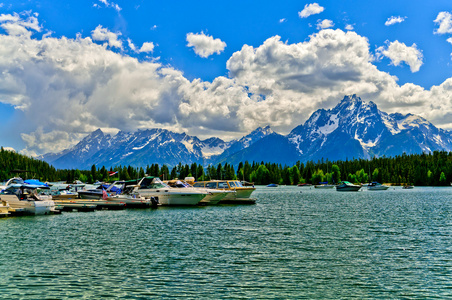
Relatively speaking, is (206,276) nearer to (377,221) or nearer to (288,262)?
(288,262)

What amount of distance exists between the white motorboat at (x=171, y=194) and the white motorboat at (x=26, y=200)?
20.9 meters

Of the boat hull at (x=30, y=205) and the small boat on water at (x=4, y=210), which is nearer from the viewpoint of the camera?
the small boat on water at (x=4, y=210)

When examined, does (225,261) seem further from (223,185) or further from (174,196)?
(223,185)

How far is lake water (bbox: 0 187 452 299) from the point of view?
22.6 meters

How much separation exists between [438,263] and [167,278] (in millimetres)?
19081

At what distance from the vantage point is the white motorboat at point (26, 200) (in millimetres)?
62781

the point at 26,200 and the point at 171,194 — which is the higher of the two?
the point at 26,200

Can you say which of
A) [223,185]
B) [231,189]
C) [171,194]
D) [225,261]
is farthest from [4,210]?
[231,189]

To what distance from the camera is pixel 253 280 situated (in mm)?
24656

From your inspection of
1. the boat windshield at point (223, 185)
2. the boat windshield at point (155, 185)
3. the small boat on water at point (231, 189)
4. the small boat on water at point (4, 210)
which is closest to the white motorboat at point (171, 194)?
the boat windshield at point (155, 185)

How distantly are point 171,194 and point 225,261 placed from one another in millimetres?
53213

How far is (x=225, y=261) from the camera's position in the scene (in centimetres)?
3002

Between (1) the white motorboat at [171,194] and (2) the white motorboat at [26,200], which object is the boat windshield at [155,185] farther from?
(2) the white motorboat at [26,200]

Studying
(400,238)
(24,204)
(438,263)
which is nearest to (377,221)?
(400,238)
